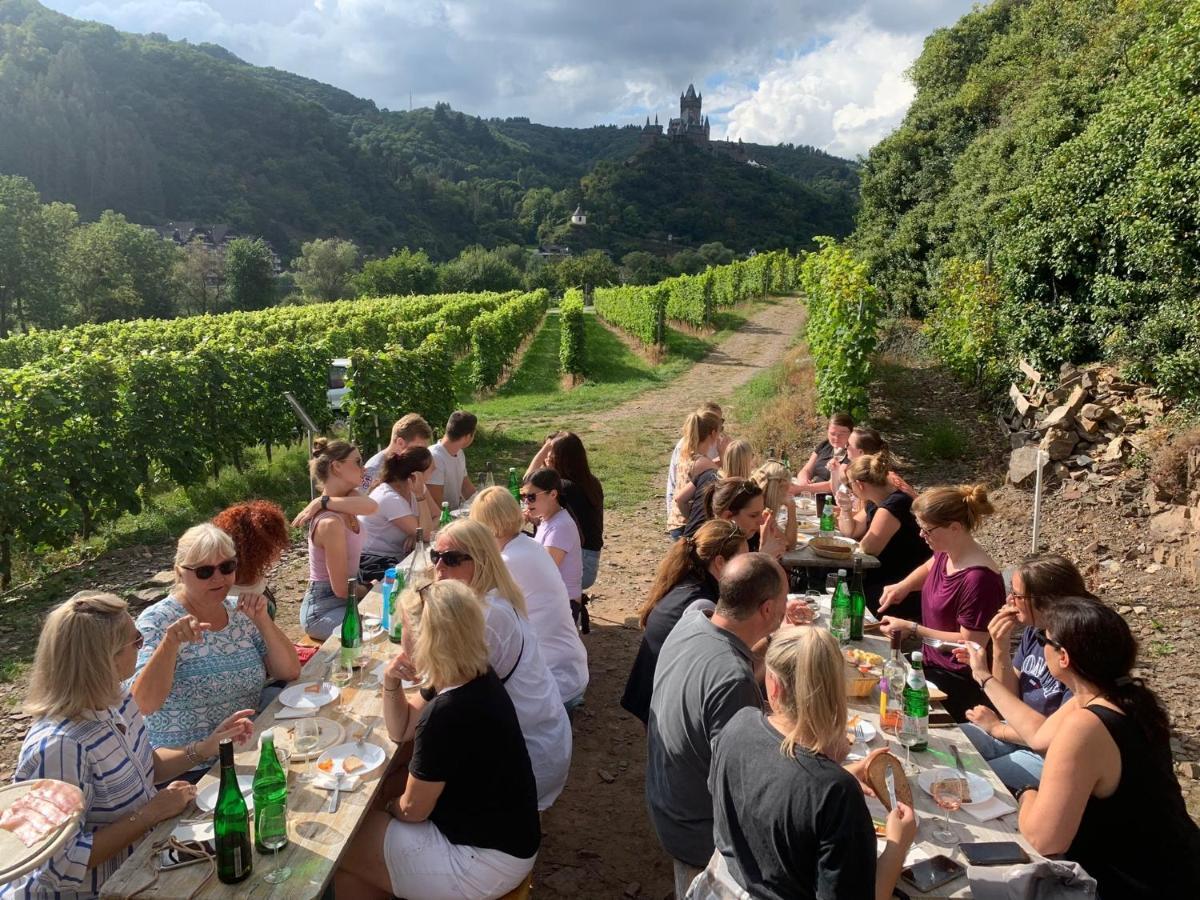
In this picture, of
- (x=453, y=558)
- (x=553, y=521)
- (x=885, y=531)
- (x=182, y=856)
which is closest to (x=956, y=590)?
(x=885, y=531)

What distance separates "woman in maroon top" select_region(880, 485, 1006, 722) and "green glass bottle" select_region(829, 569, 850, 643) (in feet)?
0.70

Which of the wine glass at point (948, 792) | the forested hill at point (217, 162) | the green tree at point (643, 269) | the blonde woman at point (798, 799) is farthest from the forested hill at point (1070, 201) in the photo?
the forested hill at point (217, 162)

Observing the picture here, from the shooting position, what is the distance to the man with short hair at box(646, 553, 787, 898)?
2.48 m

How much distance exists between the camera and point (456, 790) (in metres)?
2.41

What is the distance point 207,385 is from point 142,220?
70.9 metres

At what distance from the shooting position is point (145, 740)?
2.51 m

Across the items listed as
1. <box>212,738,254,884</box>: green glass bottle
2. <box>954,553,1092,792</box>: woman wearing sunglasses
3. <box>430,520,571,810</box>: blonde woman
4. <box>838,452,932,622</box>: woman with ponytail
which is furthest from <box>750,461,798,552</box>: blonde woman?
<box>212,738,254,884</box>: green glass bottle

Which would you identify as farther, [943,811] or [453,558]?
[453,558]

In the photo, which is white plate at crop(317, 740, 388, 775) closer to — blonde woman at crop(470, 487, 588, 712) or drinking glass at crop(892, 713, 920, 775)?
blonde woman at crop(470, 487, 588, 712)

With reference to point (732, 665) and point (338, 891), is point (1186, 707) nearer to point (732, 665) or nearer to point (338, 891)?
point (732, 665)

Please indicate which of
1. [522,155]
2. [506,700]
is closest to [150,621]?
[506,700]

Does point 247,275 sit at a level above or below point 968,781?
above

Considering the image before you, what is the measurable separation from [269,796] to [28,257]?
46.0m

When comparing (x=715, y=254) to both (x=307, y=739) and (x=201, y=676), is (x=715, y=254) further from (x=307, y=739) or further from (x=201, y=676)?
(x=307, y=739)
